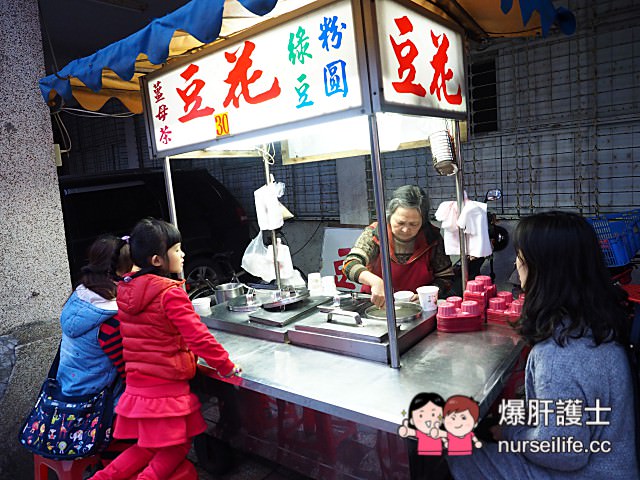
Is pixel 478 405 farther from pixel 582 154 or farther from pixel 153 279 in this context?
pixel 582 154

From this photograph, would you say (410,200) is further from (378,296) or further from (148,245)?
(148,245)

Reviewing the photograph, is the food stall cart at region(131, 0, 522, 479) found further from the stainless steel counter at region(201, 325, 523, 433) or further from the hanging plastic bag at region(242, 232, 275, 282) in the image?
the hanging plastic bag at region(242, 232, 275, 282)

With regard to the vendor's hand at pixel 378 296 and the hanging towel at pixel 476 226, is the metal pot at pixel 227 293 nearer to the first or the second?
the vendor's hand at pixel 378 296

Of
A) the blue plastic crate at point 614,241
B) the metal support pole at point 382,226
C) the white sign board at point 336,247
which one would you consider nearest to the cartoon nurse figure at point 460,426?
the metal support pole at point 382,226

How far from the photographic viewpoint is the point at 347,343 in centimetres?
223

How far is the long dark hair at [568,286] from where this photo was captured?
156 cm

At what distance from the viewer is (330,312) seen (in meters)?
2.51

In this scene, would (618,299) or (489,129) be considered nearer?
(618,299)

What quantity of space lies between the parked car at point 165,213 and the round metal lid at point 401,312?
293 cm

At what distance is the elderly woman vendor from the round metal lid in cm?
73

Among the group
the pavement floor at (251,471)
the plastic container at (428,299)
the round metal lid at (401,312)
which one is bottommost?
the pavement floor at (251,471)

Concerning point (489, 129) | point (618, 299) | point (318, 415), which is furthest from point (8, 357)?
point (489, 129)

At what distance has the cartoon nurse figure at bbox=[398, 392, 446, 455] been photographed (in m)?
1.58

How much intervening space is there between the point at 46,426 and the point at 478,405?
7.16 feet
